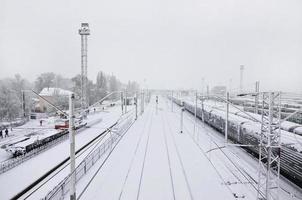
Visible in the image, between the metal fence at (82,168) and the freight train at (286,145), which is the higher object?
the freight train at (286,145)

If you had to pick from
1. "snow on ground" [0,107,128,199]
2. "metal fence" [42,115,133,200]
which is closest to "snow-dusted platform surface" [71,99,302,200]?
"metal fence" [42,115,133,200]

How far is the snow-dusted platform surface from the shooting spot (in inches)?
344

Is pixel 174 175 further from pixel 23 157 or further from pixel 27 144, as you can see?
pixel 27 144

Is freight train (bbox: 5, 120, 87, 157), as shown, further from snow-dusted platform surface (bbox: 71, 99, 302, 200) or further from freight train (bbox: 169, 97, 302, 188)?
freight train (bbox: 169, 97, 302, 188)

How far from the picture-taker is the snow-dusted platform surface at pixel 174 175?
28.7 feet

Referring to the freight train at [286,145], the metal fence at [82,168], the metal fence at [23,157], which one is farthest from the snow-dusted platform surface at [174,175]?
the metal fence at [23,157]

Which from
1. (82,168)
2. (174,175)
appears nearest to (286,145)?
(174,175)

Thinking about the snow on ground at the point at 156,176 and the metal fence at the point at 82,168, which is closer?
the metal fence at the point at 82,168

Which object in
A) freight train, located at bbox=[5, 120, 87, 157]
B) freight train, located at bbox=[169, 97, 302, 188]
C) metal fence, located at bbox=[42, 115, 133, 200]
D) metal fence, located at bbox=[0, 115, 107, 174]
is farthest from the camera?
freight train, located at bbox=[5, 120, 87, 157]

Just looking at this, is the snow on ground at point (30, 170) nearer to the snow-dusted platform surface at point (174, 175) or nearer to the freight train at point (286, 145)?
the snow-dusted platform surface at point (174, 175)

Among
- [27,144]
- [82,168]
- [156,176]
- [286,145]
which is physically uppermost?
[286,145]

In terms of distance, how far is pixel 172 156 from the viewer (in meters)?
13.6

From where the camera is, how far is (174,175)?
1060 cm

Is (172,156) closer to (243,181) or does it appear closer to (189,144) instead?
(189,144)
